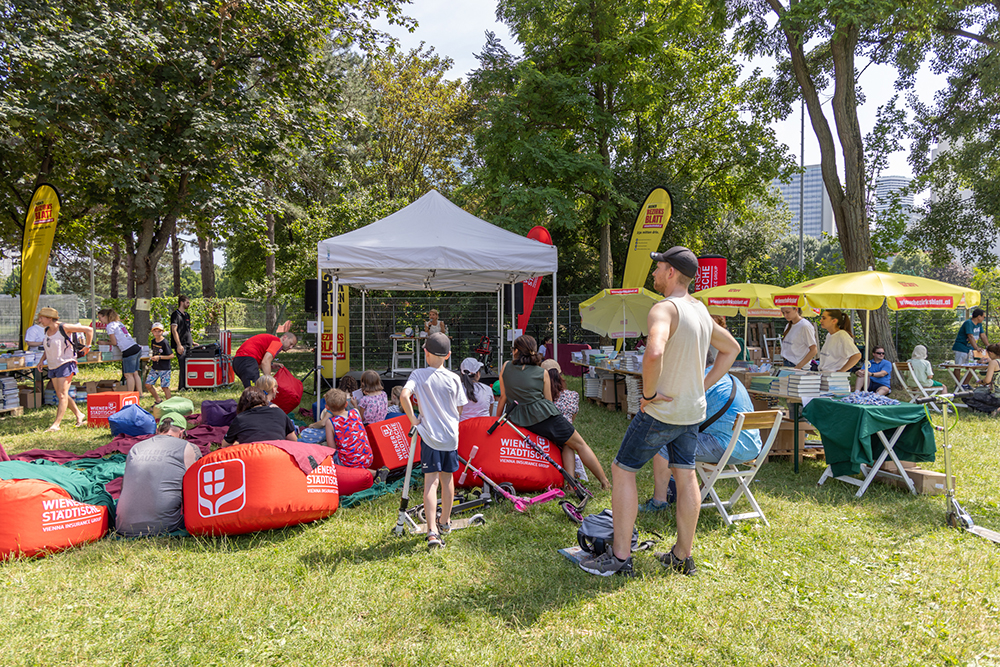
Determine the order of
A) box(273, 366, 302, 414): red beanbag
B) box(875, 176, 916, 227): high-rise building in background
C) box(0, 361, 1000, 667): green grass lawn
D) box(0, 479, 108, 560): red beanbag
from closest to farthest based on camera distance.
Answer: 1. box(0, 361, 1000, 667): green grass lawn
2. box(0, 479, 108, 560): red beanbag
3. box(273, 366, 302, 414): red beanbag
4. box(875, 176, 916, 227): high-rise building in background

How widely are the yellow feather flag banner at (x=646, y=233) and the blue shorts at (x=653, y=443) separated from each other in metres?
8.70

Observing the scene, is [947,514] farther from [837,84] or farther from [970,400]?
[837,84]

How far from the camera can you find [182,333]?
10625 mm

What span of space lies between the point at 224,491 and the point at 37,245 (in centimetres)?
866

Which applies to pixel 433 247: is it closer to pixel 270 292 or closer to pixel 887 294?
pixel 887 294

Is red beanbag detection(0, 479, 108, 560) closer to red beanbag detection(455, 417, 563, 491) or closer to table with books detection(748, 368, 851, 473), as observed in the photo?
red beanbag detection(455, 417, 563, 491)

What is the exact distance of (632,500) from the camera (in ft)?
10.6

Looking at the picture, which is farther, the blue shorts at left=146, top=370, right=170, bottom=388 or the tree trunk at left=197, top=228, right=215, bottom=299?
the tree trunk at left=197, top=228, right=215, bottom=299

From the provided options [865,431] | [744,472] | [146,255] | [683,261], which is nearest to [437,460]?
[683,261]

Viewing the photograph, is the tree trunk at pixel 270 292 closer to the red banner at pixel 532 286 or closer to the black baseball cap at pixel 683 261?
the red banner at pixel 532 286

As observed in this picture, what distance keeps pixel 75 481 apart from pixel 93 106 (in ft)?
29.5

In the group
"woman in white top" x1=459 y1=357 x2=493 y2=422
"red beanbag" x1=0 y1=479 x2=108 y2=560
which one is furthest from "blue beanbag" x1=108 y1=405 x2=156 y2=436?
"woman in white top" x1=459 y1=357 x2=493 y2=422

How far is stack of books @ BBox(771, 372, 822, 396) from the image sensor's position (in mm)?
5738

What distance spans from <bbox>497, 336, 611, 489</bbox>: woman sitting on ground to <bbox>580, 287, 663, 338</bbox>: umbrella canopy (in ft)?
18.4
